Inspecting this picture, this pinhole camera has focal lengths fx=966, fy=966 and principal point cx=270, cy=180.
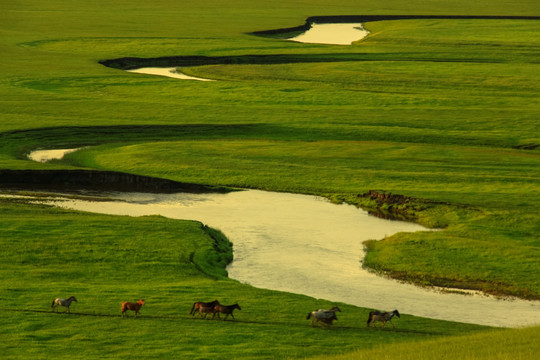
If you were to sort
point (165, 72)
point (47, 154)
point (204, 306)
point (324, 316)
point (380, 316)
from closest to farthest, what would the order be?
point (324, 316), point (380, 316), point (204, 306), point (47, 154), point (165, 72)

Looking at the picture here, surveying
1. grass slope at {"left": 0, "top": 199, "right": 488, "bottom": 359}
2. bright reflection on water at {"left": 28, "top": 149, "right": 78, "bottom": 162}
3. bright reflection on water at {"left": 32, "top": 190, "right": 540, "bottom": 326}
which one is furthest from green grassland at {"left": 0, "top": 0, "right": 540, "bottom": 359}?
bright reflection on water at {"left": 32, "top": 190, "right": 540, "bottom": 326}

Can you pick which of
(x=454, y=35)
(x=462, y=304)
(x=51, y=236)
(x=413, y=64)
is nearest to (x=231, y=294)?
(x=462, y=304)

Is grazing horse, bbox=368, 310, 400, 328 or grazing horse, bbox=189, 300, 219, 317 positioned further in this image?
grazing horse, bbox=189, 300, 219, 317

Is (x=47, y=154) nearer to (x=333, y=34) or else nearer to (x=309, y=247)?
(x=309, y=247)

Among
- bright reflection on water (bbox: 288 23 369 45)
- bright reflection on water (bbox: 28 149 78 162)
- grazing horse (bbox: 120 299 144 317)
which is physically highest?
grazing horse (bbox: 120 299 144 317)

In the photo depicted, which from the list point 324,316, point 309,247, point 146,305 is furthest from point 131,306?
point 309,247

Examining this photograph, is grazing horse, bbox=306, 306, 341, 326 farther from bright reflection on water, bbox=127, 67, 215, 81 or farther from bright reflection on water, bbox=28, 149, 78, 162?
bright reflection on water, bbox=127, 67, 215, 81

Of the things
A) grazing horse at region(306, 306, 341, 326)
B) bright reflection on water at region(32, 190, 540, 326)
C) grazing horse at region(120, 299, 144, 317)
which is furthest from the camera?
bright reflection on water at region(32, 190, 540, 326)

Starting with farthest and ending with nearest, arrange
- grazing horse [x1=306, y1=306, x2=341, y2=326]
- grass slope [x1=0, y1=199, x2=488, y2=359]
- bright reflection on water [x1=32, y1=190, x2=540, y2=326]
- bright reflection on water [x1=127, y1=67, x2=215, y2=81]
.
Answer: bright reflection on water [x1=127, y1=67, x2=215, y2=81] → bright reflection on water [x1=32, y1=190, x2=540, y2=326] → grazing horse [x1=306, y1=306, x2=341, y2=326] → grass slope [x1=0, y1=199, x2=488, y2=359]
